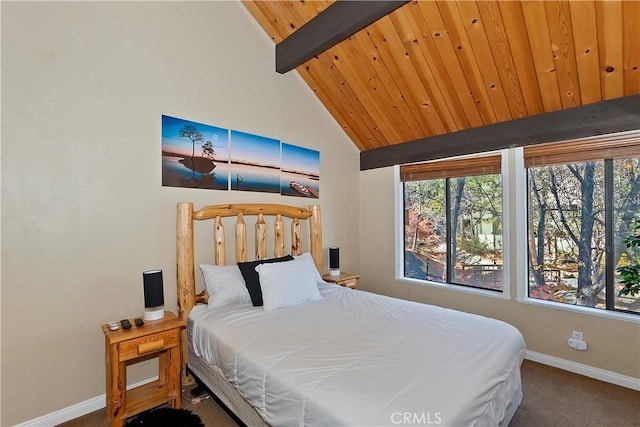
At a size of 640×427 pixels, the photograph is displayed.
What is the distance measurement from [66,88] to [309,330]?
2.33 metres

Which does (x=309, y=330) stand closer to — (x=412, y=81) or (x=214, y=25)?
(x=412, y=81)

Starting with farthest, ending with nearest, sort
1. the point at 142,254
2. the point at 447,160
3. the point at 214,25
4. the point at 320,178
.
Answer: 1. the point at 320,178
2. the point at 447,160
3. the point at 214,25
4. the point at 142,254

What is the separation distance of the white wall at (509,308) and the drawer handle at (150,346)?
2868mm

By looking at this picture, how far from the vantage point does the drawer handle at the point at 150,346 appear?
1.97 m

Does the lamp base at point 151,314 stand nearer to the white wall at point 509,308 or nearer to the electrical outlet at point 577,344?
the white wall at point 509,308

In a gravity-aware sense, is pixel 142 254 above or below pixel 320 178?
below

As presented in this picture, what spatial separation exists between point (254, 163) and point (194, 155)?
2.02 feet

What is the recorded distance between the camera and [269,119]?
3.25m

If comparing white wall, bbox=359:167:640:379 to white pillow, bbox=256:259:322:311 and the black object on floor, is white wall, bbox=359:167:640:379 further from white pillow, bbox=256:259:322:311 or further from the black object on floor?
the black object on floor

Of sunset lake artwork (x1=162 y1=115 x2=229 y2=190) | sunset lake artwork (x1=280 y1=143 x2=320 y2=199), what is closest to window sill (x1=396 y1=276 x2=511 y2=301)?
sunset lake artwork (x1=280 y1=143 x2=320 y2=199)

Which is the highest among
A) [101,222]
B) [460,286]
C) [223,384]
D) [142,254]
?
[101,222]

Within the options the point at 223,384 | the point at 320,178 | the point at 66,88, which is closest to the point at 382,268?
the point at 320,178

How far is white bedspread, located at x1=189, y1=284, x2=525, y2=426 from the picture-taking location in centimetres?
123

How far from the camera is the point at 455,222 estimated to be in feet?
12.0
